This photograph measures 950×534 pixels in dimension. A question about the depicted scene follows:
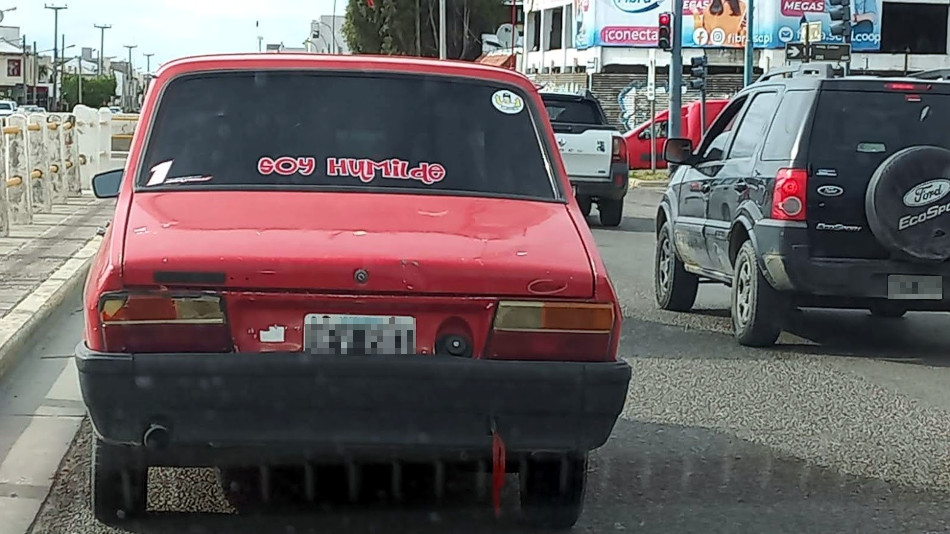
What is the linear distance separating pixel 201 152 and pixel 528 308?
1465 mm

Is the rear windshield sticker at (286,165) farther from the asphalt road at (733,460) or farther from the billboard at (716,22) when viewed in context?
the billboard at (716,22)

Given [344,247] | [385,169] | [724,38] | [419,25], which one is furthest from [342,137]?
[419,25]

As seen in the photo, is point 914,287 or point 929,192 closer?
point 929,192

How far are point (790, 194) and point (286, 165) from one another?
4143 millimetres

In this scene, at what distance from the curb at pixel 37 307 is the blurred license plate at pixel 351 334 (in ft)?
12.7

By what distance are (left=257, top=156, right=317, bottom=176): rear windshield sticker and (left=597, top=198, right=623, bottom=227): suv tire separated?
13374mm

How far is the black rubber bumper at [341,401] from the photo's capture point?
14.1ft

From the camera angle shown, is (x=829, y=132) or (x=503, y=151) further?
(x=829, y=132)

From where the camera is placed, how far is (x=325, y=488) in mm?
5508

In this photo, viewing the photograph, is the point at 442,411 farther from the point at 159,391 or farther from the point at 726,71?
the point at 726,71

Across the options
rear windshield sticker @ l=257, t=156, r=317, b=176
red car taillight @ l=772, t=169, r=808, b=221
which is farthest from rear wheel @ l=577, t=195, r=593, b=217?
rear windshield sticker @ l=257, t=156, r=317, b=176

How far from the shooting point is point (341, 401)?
14.2ft

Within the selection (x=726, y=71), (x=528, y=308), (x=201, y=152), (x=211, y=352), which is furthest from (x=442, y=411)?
(x=726, y=71)

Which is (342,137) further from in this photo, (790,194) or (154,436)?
(790,194)
